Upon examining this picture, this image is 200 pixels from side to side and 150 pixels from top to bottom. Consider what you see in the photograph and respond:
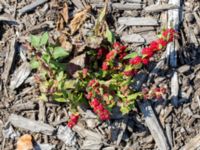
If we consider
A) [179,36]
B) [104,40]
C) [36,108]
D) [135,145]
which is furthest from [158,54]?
[36,108]

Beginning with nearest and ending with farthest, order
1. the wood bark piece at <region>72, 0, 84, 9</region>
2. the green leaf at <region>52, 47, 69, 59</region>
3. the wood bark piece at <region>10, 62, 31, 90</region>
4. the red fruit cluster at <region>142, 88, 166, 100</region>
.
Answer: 1. the green leaf at <region>52, 47, 69, 59</region>
2. the red fruit cluster at <region>142, 88, 166, 100</region>
3. the wood bark piece at <region>10, 62, 31, 90</region>
4. the wood bark piece at <region>72, 0, 84, 9</region>

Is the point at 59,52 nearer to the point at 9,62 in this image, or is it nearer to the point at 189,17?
the point at 9,62

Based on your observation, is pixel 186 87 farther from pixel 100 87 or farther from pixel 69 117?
pixel 69 117

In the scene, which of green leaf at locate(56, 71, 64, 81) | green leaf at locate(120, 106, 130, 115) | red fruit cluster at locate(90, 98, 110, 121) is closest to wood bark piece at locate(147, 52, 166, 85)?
green leaf at locate(120, 106, 130, 115)

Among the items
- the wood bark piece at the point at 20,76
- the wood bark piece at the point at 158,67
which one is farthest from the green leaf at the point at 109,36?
the wood bark piece at the point at 20,76

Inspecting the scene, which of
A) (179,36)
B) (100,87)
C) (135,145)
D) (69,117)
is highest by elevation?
(179,36)

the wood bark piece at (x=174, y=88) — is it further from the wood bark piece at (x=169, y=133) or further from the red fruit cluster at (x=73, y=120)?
the red fruit cluster at (x=73, y=120)

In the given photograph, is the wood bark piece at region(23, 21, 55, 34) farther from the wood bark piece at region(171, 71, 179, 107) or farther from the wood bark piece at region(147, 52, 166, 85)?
the wood bark piece at region(171, 71, 179, 107)
